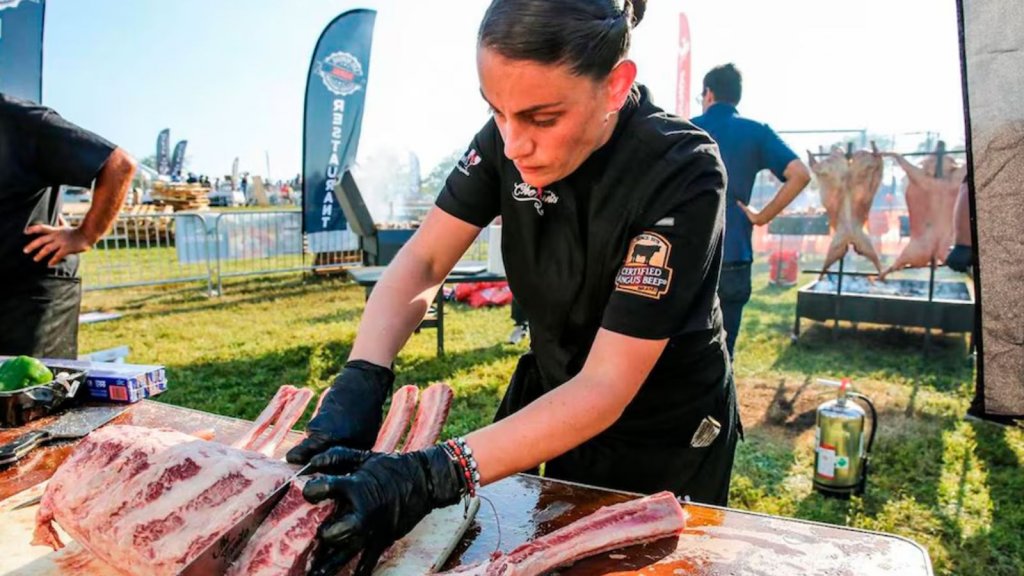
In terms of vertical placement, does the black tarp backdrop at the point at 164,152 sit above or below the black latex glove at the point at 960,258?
above

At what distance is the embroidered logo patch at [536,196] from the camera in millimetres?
1956

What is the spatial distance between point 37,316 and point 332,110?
1037 cm

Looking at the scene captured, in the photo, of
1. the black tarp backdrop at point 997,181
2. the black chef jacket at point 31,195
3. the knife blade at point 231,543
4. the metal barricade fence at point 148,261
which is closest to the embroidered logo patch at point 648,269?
the knife blade at point 231,543

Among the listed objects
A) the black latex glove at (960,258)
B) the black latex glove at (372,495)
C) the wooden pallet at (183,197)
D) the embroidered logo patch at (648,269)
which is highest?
the wooden pallet at (183,197)

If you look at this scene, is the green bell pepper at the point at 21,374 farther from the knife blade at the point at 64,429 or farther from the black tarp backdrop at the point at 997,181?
the black tarp backdrop at the point at 997,181

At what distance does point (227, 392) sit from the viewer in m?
6.67

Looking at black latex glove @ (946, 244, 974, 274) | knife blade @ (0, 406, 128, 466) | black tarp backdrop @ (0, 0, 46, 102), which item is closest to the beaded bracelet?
knife blade @ (0, 406, 128, 466)

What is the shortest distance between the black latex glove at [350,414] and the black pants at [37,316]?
8.74ft

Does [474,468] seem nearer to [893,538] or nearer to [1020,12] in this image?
[893,538]

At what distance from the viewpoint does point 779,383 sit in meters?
6.77

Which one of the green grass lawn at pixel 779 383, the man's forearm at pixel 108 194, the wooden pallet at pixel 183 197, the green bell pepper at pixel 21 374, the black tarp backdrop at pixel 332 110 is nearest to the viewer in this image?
the green bell pepper at pixel 21 374

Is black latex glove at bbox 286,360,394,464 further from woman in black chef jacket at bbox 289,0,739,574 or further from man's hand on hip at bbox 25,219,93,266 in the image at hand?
man's hand on hip at bbox 25,219,93,266

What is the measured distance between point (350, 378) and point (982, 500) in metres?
4.49

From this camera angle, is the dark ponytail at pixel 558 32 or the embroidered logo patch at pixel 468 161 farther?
the embroidered logo patch at pixel 468 161
